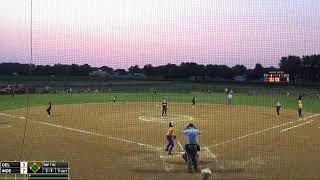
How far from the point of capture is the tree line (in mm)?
44625

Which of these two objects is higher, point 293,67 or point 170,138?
point 293,67

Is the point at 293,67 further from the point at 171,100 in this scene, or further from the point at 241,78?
the point at 171,100

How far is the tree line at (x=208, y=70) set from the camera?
44.6 m

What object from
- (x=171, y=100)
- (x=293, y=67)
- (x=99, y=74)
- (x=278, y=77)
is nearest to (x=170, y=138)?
(x=278, y=77)

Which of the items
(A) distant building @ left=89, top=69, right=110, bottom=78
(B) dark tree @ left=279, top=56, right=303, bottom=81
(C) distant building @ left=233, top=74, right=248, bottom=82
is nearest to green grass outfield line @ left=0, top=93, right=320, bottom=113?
(B) dark tree @ left=279, top=56, right=303, bottom=81

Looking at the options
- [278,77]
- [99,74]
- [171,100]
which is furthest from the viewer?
[99,74]

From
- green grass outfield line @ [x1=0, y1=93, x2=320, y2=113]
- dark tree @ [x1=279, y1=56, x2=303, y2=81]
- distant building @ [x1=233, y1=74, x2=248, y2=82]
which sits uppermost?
dark tree @ [x1=279, y1=56, x2=303, y2=81]

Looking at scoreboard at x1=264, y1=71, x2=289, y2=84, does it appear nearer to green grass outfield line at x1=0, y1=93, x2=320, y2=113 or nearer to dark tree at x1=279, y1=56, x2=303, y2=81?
green grass outfield line at x1=0, y1=93, x2=320, y2=113

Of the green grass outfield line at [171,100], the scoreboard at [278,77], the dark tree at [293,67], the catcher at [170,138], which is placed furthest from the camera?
the dark tree at [293,67]

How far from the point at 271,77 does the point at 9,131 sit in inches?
862

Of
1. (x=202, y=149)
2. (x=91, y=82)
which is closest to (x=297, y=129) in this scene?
(x=202, y=149)

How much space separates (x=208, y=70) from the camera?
51906mm

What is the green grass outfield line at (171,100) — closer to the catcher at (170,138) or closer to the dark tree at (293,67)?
the dark tree at (293,67)

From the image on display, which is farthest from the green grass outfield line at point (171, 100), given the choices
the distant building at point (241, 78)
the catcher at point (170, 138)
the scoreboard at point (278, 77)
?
the catcher at point (170, 138)
